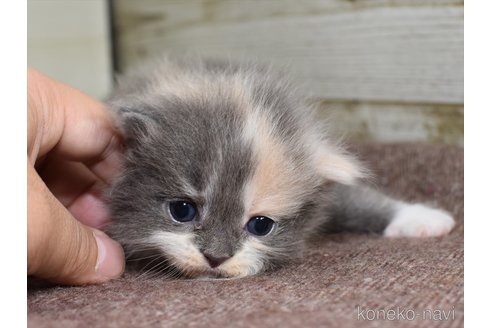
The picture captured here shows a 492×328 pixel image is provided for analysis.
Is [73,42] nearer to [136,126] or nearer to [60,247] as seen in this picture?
[136,126]

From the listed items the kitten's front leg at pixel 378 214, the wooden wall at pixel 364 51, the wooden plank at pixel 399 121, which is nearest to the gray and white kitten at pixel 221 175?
the kitten's front leg at pixel 378 214

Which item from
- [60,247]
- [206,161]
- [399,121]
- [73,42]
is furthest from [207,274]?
[73,42]

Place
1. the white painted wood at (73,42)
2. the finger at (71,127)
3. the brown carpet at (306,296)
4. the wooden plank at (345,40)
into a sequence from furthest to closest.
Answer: the white painted wood at (73,42), the wooden plank at (345,40), the finger at (71,127), the brown carpet at (306,296)

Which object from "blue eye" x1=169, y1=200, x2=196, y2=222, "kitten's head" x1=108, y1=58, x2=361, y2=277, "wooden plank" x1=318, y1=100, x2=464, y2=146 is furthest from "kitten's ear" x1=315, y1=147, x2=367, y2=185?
"wooden plank" x1=318, y1=100, x2=464, y2=146

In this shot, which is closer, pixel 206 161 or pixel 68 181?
pixel 206 161

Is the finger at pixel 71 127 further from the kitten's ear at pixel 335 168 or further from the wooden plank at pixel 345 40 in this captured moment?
the wooden plank at pixel 345 40

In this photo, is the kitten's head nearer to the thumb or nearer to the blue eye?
the blue eye

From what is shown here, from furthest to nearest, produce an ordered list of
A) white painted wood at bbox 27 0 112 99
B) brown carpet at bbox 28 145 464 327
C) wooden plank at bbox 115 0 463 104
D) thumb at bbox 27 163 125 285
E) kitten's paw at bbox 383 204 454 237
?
white painted wood at bbox 27 0 112 99 → wooden plank at bbox 115 0 463 104 → kitten's paw at bbox 383 204 454 237 → thumb at bbox 27 163 125 285 → brown carpet at bbox 28 145 464 327
